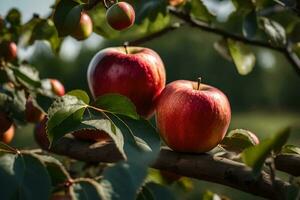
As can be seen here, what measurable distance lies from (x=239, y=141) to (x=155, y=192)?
0.18m

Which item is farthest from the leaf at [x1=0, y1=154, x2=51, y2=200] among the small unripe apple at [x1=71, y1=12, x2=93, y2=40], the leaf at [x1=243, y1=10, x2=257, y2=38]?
the leaf at [x1=243, y1=10, x2=257, y2=38]

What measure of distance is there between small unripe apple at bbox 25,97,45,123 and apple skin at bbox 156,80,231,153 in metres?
0.22

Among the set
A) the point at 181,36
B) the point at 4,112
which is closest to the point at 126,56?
the point at 4,112

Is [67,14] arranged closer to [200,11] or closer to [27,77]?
[27,77]

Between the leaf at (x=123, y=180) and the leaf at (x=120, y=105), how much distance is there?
5.7 inches

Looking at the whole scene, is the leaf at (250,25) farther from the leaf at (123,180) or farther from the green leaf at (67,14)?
the leaf at (123,180)

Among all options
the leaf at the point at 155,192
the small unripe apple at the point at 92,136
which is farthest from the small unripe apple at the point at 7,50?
the leaf at the point at 155,192

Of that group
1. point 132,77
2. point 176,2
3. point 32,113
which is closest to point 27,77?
point 32,113

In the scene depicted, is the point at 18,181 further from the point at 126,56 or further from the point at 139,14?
the point at 139,14

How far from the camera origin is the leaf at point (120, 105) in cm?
62

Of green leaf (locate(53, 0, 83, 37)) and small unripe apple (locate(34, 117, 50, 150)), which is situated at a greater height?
green leaf (locate(53, 0, 83, 37))

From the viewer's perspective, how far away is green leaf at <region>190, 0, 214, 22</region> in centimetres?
104

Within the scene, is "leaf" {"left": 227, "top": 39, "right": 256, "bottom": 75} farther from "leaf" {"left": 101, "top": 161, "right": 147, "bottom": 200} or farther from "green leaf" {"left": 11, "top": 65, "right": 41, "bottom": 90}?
Result: "leaf" {"left": 101, "top": 161, "right": 147, "bottom": 200}

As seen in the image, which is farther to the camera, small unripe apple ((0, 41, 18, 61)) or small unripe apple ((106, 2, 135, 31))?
small unripe apple ((0, 41, 18, 61))
